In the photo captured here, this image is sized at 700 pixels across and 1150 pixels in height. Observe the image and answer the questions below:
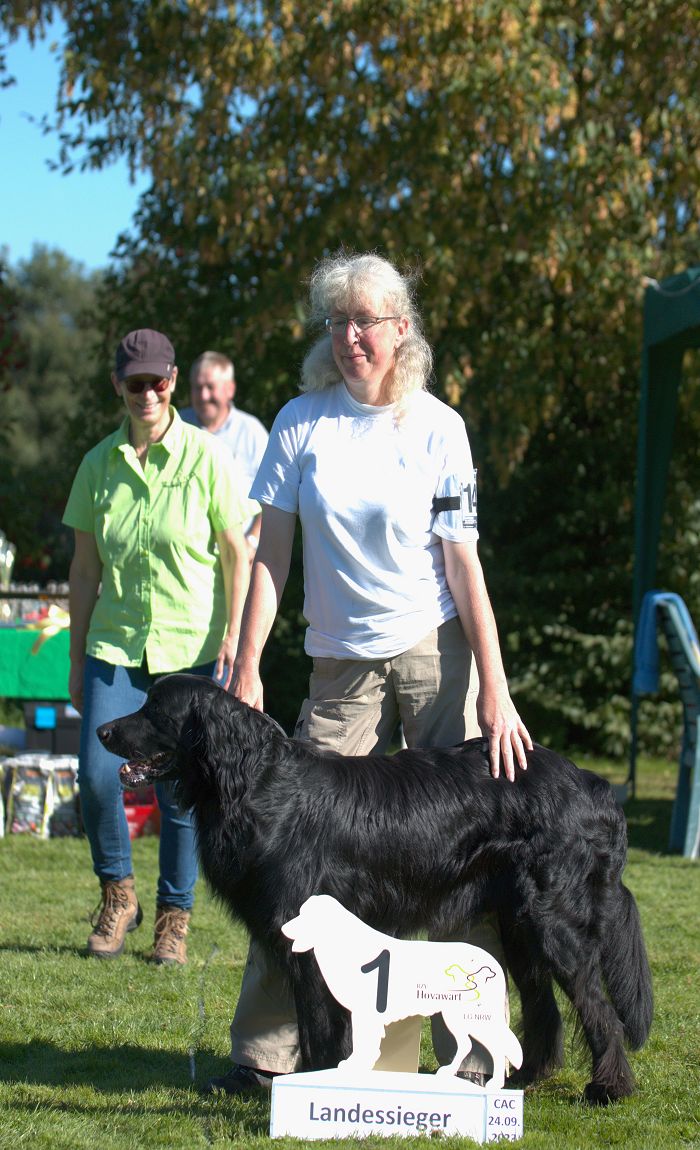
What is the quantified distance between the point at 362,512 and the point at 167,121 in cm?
738

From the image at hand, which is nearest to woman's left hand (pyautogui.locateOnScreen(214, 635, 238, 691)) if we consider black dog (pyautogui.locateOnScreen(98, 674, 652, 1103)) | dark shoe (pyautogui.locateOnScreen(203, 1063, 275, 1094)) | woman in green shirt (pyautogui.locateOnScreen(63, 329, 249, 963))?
woman in green shirt (pyautogui.locateOnScreen(63, 329, 249, 963))

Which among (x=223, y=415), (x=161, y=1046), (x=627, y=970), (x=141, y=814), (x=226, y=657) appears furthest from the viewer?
(x=141, y=814)

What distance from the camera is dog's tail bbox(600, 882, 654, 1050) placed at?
3.23m

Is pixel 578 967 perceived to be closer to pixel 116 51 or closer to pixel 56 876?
pixel 56 876

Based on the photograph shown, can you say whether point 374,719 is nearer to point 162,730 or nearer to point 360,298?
point 162,730

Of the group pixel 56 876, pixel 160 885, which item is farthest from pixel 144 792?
pixel 160 885

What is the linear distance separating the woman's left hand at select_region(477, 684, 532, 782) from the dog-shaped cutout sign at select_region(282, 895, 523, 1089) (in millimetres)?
458

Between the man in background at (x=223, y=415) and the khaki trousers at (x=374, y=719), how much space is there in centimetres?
330

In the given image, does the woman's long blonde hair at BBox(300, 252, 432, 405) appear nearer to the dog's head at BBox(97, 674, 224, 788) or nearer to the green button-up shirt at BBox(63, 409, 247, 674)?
the dog's head at BBox(97, 674, 224, 788)

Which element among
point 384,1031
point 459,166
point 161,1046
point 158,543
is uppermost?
point 459,166

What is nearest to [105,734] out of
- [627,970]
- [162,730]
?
[162,730]

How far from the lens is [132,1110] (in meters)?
3.18

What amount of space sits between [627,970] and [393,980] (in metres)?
0.70

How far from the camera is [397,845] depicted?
304 centimetres
